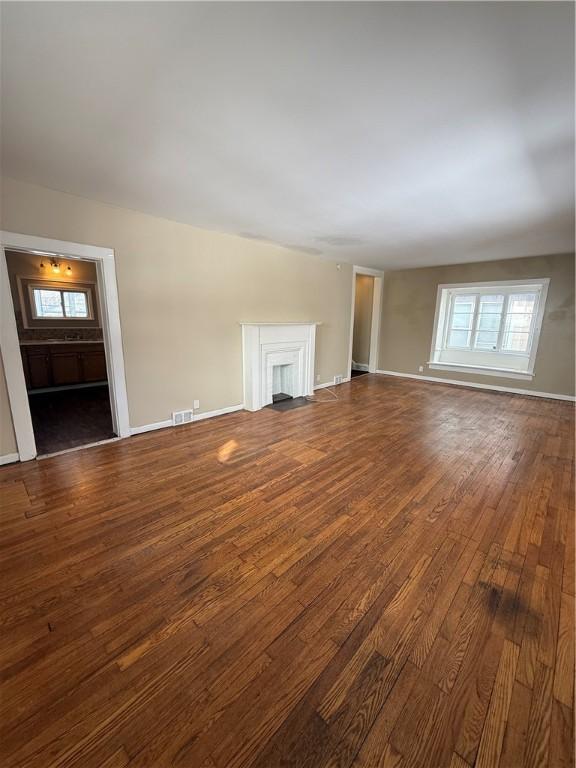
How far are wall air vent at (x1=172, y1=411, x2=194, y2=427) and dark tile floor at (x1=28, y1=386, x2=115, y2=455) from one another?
0.72 m

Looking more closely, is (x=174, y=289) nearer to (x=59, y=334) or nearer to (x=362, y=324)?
(x=59, y=334)

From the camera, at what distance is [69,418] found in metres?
4.04

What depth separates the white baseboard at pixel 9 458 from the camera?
2.78 meters

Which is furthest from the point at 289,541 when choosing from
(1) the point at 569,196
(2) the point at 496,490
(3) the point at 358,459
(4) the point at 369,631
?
(1) the point at 569,196

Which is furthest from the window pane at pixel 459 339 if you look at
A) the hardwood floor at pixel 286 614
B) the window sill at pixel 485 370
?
the hardwood floor at pixel 286 614

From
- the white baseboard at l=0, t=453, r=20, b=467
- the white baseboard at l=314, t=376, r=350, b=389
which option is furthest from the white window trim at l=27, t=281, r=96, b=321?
the white baseboard at l=314, t=376, r=350, b=389

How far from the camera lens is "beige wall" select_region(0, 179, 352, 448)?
9.34ft

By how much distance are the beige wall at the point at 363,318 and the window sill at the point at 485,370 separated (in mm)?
1654

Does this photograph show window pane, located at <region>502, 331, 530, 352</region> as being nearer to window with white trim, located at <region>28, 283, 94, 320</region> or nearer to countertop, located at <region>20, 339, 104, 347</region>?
countertop, located at <region>20, 339, 104, 347</region>

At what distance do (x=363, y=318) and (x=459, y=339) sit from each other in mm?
2286

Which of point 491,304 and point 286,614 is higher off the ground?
point 491,304

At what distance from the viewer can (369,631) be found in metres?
1.37

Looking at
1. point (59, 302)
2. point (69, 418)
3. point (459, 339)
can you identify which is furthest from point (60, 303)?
point (459, 339)

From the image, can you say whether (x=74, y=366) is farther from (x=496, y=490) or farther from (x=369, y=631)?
(x=496, y=490)
